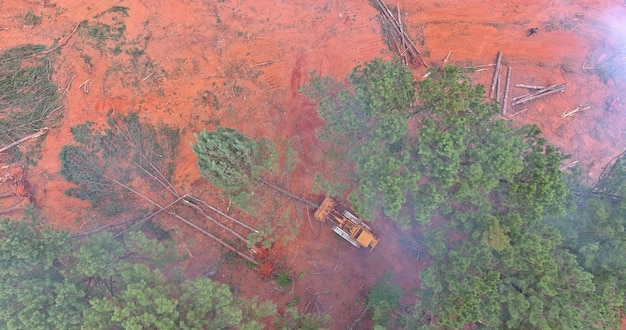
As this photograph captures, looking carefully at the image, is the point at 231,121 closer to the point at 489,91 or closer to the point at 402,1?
the point at 402,1

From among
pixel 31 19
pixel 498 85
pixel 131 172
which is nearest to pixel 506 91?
pixel 498 85

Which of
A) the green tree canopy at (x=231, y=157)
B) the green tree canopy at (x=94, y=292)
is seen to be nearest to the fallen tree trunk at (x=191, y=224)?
the green tree canopy at (x=231, y=157)

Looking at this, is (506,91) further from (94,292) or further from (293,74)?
(94,292)

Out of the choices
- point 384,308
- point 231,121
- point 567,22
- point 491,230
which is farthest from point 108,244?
point 567,22

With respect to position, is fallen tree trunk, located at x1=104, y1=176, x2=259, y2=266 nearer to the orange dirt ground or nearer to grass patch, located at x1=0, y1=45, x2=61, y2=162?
the orange dirt ground

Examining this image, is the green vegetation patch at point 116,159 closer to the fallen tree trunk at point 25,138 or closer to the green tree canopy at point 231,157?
the fallen tree trunk at point 25,138
